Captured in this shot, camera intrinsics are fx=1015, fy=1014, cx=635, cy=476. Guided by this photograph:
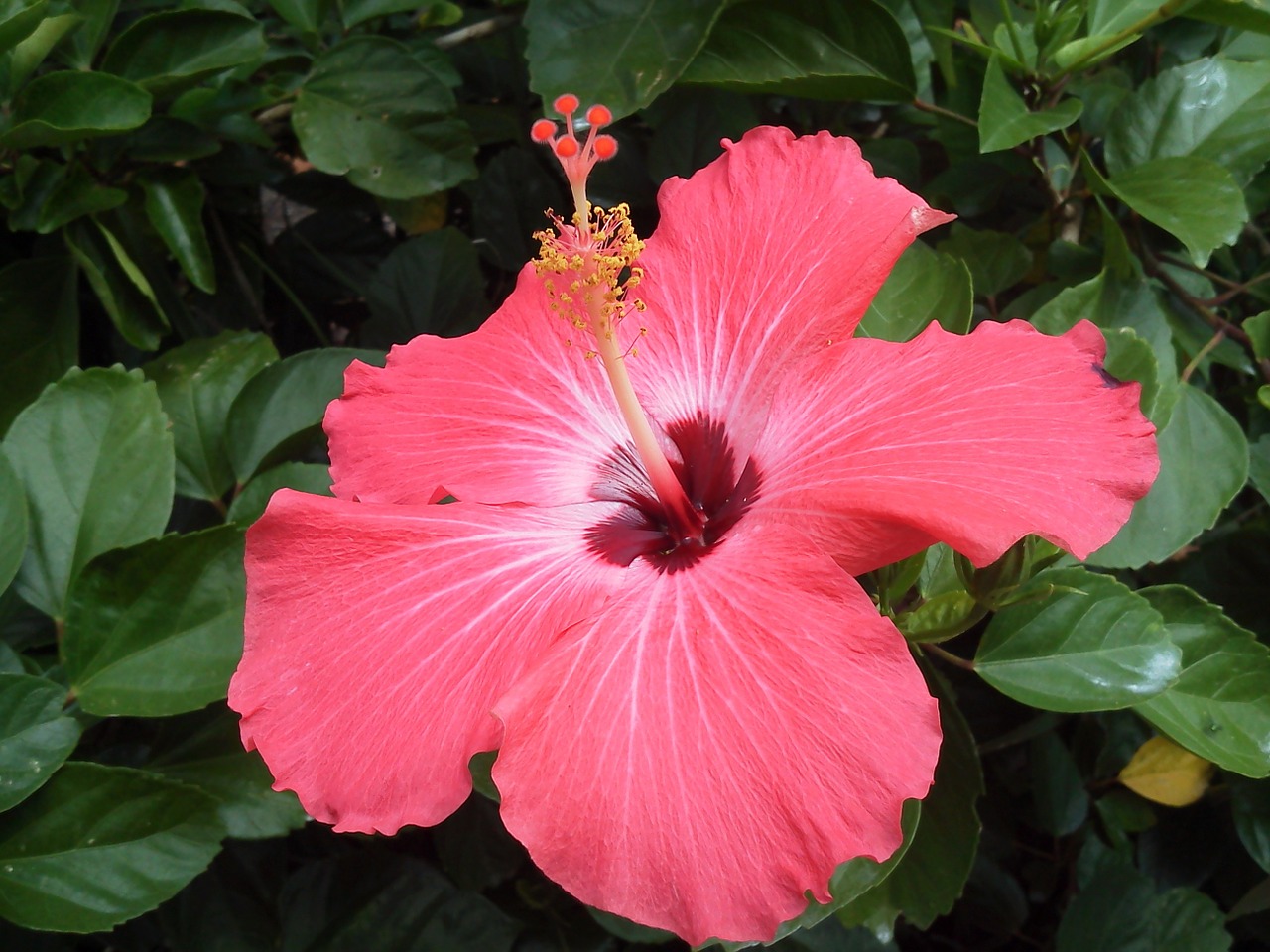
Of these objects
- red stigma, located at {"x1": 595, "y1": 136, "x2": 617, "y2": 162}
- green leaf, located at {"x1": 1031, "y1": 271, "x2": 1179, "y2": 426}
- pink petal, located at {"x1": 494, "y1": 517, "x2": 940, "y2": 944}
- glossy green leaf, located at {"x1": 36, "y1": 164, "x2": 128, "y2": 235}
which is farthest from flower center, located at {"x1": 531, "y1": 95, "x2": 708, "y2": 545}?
glossy green leaf, located at {"x1": 36, "y1": 164, "x2": 128, "y2": 235}

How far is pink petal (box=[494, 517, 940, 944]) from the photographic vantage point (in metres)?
0.60

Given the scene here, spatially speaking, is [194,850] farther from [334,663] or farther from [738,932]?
[738,932]

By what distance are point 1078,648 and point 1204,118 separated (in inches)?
27.1

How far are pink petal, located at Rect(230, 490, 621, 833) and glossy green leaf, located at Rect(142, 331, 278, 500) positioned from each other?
0.49 m

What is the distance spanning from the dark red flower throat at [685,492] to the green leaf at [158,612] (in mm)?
379

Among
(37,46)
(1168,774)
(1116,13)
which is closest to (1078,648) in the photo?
(1168,774)

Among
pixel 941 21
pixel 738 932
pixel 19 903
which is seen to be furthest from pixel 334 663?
pixel 941 21

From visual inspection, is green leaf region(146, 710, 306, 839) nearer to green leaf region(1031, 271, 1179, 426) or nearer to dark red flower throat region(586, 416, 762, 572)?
dark red flower throat region(586, 416, 762, 572)

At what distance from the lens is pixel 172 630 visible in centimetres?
99

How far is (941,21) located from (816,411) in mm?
734

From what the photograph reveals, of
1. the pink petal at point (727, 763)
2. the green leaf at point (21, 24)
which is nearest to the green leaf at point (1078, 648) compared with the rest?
the pink petal at point (727, 763)

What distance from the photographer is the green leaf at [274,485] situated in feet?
3.48

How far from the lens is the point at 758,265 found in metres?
0.89

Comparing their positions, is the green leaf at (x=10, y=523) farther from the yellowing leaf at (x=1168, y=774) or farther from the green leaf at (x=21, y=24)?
the yellowing leaf at (x=1168, y=774)
